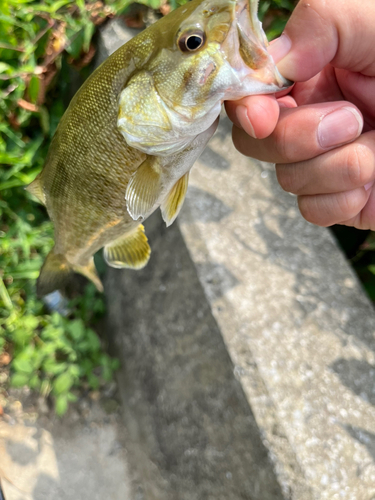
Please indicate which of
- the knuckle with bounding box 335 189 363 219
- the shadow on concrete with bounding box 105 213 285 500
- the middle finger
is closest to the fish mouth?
the middle finger

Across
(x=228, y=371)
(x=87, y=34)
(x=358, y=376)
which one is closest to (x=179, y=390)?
(x=228, y=371)

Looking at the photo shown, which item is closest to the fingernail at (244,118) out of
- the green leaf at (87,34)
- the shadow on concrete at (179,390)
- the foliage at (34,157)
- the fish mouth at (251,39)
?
the fish mouth at (251,39)

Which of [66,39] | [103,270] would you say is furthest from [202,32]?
[103,270]

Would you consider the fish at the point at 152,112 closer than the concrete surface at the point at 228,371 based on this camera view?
Yes

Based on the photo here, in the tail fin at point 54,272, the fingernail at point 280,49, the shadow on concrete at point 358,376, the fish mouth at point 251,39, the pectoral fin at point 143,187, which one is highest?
the fish mouth at point 251,39

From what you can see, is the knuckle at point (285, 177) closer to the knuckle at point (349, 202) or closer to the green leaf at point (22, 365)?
the knuckle at point (349, 202)

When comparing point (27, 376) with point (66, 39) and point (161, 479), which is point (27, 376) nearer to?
point (161, 479)

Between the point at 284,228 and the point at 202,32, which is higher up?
the point at 202,32

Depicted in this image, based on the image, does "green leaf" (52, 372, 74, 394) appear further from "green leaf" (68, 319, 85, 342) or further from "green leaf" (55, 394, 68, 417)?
"green leaf" (68, 319, 85, 342)
